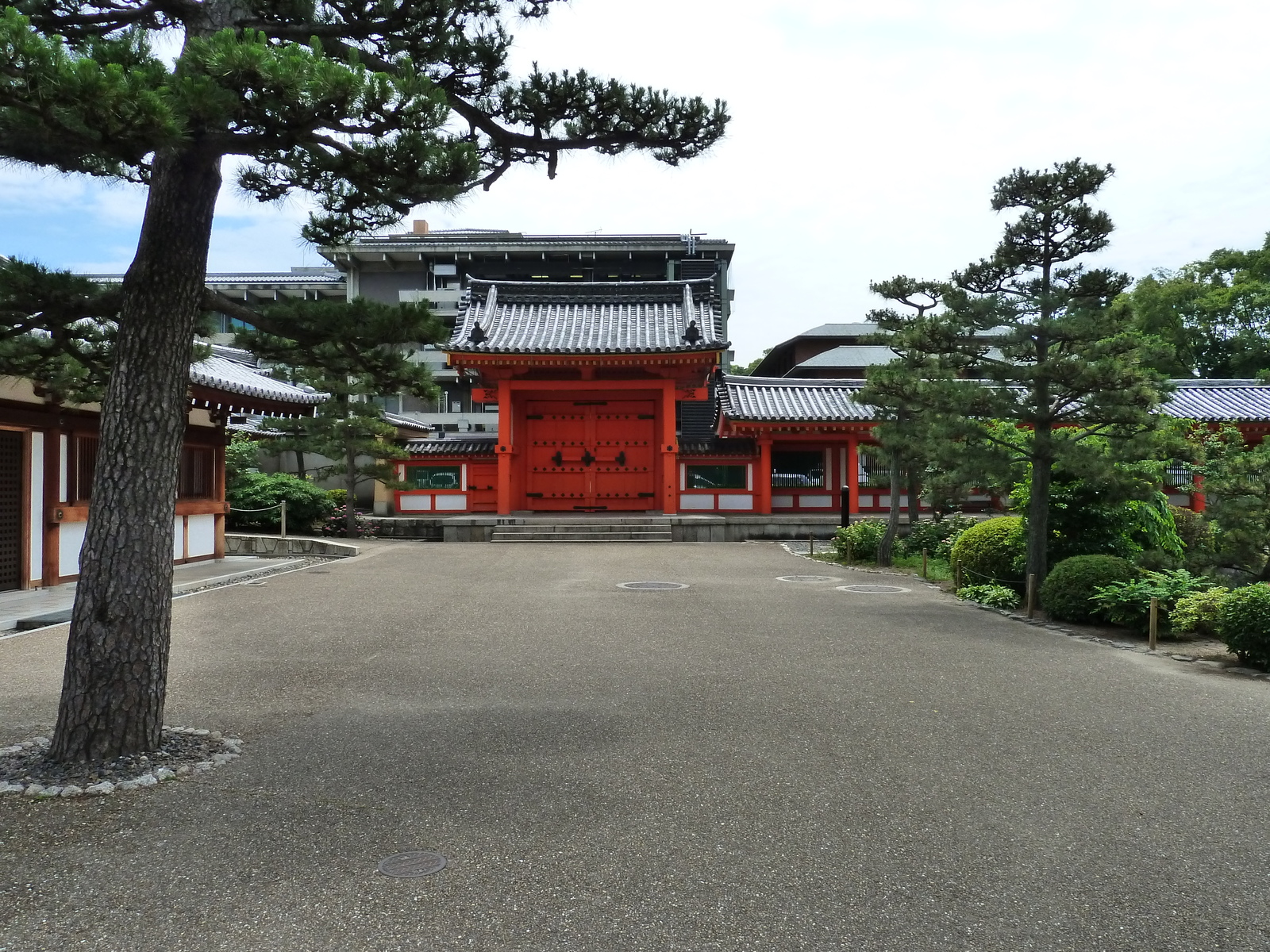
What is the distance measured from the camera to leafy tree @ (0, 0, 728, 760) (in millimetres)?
3801

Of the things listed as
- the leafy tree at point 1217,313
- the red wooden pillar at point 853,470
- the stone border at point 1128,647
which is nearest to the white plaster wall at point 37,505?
the stone border at point 1128,647

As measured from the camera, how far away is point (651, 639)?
27.6 feet

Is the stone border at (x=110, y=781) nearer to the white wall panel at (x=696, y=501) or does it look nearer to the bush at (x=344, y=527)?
the bush at (x=344, y=527)

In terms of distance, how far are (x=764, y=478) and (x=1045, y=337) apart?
539 inches

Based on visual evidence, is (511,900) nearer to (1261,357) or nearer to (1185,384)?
(1185,384)

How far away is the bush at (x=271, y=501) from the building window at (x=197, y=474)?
4723 millimetres

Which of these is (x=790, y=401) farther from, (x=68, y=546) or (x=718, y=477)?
(x=68, y=546)

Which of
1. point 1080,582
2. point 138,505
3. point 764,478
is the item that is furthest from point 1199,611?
point 764,478

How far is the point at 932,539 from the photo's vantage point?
17.5 m

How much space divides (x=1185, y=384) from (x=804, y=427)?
12.7m

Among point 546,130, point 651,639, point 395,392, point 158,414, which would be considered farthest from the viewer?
point 651,639

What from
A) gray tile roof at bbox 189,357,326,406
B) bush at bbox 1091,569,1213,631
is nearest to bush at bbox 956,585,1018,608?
bush at bbox 1091,569,1213,631

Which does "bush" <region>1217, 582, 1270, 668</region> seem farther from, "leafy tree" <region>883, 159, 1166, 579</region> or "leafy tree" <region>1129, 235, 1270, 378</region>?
"leafy tree" <region>1129, 235, 1270, 378</region>

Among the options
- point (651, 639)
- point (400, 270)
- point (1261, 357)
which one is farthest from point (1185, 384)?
point (400, 270)
